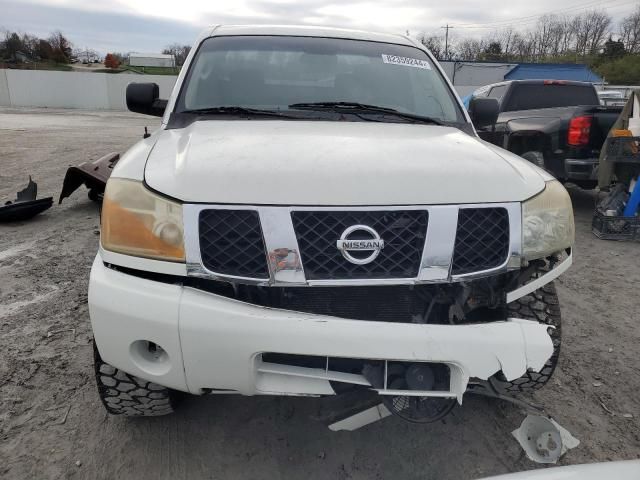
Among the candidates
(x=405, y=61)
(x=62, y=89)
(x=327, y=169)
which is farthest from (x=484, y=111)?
(x=62, y=89)

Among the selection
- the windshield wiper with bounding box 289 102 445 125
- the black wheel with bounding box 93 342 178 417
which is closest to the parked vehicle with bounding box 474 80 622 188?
the windshield wiper with bounding box 289 102 445 125

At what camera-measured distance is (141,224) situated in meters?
1.82

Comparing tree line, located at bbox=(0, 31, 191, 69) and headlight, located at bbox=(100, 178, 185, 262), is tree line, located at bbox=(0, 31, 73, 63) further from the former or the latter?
headlight, located at bbox=(100, 178, 185, 262)

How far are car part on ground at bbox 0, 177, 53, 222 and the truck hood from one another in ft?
12.8

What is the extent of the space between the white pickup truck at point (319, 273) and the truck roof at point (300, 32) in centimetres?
160

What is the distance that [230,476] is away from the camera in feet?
6.72

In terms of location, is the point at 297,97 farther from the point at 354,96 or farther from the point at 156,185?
the point at 156,185

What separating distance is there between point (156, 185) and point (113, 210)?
20 centimetres

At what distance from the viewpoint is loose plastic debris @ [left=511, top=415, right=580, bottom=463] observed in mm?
2139

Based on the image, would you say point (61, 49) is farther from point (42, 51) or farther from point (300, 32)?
point (300, 32)

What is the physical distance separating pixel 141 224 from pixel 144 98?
1.87 m

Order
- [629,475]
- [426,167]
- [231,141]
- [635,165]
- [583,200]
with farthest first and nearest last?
1. [583,200]
2. [635,165]
3. [231,141]
4. [426,167]
5. [629,475]

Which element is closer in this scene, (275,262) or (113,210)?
(275,262)

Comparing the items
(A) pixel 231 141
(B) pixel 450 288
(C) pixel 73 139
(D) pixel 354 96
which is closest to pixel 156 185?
(A) pixel 231 141
